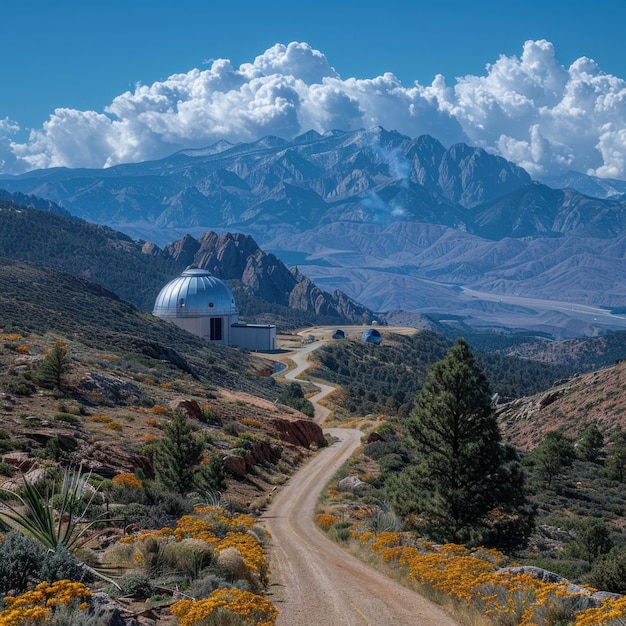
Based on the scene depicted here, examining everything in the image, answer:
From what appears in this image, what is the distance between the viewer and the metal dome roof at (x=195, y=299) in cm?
9669

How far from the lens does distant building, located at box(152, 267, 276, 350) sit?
9662 cm

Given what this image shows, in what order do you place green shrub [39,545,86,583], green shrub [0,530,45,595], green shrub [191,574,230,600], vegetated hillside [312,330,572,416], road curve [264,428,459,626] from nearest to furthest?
green shrub [0,530,45,595]
green shrub [39,545,86,583]
green shrub [191,574,230,600]
road curve [264,428,459,626]
vegetated hillside [312,330,572,416]

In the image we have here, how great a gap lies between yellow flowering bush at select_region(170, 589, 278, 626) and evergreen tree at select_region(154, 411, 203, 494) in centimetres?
1248

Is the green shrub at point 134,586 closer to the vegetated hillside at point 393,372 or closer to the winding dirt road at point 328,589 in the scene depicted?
the winding dirt road at point 328,589

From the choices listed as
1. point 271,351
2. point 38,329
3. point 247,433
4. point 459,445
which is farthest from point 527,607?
point 271,351

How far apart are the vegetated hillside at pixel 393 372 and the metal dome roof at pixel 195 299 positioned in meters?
14.9

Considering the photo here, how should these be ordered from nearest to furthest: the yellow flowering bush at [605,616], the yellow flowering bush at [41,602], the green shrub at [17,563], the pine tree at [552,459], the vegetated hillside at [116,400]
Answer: the yellow flowering bush at [41,602]
the yellow flowering bush at [605,616]
the green shrub at [17,563]
the vegetated hillside at [116,400]
the pine tree at [552,459]

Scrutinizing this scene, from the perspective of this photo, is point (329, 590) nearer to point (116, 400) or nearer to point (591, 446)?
point (116, 400)

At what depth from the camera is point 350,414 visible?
63688mm

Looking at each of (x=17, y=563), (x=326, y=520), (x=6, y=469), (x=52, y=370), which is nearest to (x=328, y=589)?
(x=17, y=563)

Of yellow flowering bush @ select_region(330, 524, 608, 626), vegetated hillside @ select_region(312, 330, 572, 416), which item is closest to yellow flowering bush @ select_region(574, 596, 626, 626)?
yellow flowering bush @ select_region(330, 524, 608, 626)

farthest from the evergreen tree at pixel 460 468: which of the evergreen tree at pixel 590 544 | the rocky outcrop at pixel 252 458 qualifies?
the rocky outcrop at pixel 252 458

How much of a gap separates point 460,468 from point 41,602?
1379 centimetres

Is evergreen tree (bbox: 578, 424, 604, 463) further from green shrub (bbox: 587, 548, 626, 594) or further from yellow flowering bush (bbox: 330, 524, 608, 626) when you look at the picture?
yellow flowering bush (bbox: 330, 524, 608, 626)
